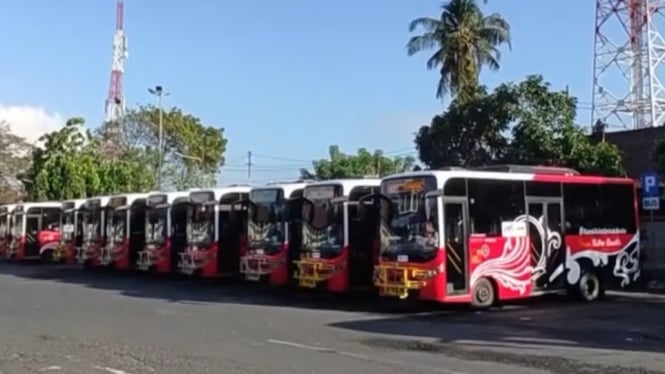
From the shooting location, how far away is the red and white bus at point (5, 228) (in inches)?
1604

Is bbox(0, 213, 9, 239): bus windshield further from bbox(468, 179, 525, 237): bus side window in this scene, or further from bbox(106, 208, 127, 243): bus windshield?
bbox(468, 179, 525, 237): bus side window

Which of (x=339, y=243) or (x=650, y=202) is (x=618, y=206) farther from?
(x=339, y=243)

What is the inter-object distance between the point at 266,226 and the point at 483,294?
7336mm

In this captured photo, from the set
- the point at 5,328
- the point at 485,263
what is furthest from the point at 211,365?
the point at 485,263

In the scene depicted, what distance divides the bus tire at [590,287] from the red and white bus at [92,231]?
17738mm

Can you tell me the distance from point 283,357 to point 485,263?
7.76 m

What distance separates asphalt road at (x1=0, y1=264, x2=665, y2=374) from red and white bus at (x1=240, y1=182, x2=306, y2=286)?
2.55 feet

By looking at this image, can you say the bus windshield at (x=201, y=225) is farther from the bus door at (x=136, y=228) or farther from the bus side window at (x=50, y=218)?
the bus side window at (x=50, y=218)

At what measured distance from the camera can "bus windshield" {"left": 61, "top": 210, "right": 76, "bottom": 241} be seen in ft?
115

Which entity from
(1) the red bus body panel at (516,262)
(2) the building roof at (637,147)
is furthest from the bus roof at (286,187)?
(2) the building roof at (637,147)

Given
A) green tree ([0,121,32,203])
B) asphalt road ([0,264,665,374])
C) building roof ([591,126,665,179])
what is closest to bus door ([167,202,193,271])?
asphalt road ([0,264,665,374])

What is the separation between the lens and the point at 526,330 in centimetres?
1542

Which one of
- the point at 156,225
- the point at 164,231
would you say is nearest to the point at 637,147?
the point at 164,231

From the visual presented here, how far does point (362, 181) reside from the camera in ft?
72.1
